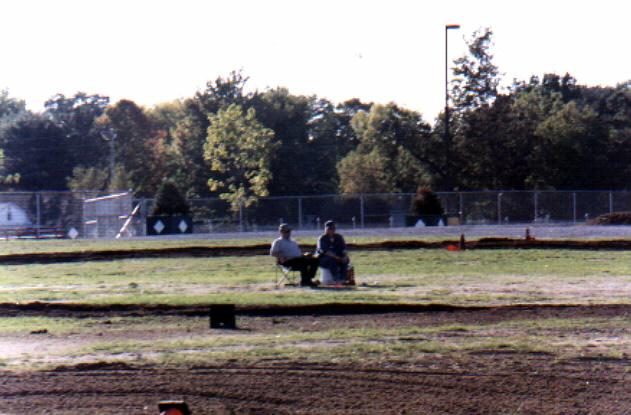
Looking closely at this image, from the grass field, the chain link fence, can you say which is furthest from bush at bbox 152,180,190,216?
the grass field

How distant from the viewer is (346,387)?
361 inches

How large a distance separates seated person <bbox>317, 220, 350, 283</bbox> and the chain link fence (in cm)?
2673

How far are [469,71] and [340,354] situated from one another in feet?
200

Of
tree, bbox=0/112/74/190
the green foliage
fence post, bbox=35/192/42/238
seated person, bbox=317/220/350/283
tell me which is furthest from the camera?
tree, bbox=0/112/74/190

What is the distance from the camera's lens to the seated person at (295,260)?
20.0 metres

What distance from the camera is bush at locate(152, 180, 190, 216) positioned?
46.2 metres

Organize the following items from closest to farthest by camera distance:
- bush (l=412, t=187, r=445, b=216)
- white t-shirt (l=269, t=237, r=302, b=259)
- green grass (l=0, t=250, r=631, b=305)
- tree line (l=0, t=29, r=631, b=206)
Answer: green grass (l=0, t=250, r=631, b=305)
white t-shirt (l=269, t=237, r=302, b=259)
bush (l=412, t=187, r=445, b=216)
tree line (l=0, t=29, r=631, b=206)

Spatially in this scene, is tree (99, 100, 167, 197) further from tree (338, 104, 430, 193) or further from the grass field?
the grass field

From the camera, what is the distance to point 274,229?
49.9 metres

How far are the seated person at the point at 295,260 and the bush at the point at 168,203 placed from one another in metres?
26.1

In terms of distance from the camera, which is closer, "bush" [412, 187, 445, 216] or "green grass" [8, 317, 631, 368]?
"green grass" [8, 317, 631, 368]

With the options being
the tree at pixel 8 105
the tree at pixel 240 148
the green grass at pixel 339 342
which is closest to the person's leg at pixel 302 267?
the green grass at pixel 339 342

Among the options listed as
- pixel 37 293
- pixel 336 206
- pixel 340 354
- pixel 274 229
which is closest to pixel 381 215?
pixel 336 206

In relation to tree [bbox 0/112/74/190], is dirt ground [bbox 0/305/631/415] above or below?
below
